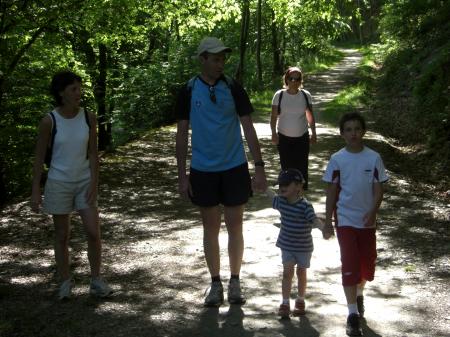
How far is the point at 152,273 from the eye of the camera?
21.5 ft

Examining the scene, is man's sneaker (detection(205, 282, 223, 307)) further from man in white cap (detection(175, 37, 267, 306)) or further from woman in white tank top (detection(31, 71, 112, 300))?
woman in white tank top (detection(31, 71, 112, 300))

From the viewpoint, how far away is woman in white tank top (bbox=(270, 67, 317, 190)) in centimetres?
824

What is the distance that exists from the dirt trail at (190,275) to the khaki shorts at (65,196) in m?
0.88

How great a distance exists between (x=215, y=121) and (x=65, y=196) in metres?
1.46

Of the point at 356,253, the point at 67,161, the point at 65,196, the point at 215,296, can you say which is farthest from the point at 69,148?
the point at 356,253

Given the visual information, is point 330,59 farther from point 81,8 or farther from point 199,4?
point 81,8

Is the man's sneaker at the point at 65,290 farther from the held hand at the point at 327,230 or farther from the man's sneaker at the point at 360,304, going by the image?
the man's sneaker at the point at 360,304

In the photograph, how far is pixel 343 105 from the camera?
22.8 meters

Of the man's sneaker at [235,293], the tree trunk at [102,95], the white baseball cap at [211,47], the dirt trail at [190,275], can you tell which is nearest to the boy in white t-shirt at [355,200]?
the dirt trail at [190,275]

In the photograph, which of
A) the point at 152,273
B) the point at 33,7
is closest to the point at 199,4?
the point at 33,7

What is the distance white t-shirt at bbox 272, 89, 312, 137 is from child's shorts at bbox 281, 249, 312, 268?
12.1ft

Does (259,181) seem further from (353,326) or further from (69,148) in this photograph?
(69,148)

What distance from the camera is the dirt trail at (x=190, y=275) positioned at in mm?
4945

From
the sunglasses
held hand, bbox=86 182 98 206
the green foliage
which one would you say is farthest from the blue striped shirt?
the green foliage
